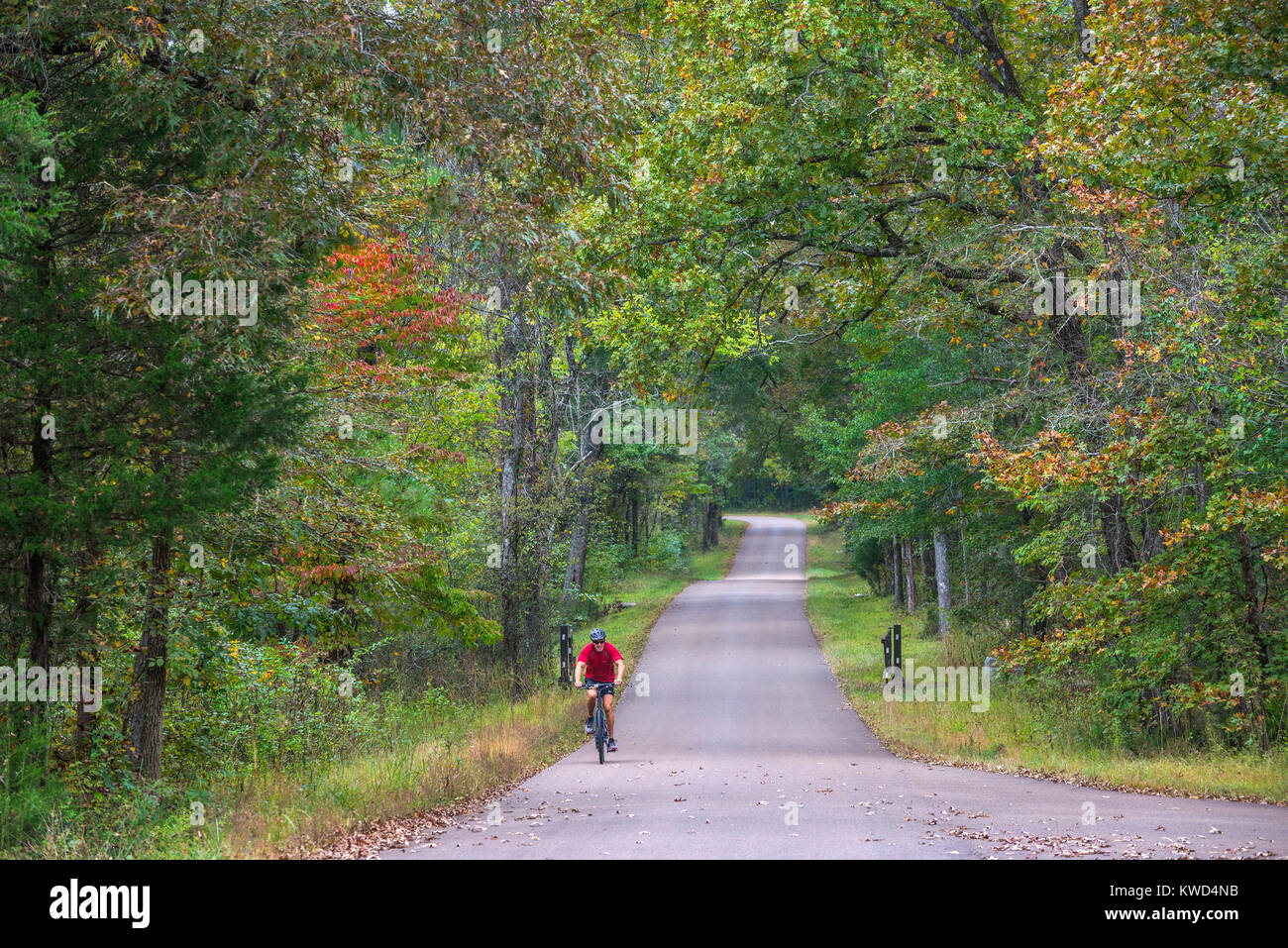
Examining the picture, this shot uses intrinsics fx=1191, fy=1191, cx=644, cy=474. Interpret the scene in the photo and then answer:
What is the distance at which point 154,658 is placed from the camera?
10953 mm

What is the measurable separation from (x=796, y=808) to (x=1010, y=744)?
830cm

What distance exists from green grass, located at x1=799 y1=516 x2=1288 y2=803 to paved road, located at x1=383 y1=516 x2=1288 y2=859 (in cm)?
61

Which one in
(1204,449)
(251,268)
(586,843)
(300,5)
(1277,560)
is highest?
(300,5)

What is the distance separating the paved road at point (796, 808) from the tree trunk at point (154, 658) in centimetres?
308

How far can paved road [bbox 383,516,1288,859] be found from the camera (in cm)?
872

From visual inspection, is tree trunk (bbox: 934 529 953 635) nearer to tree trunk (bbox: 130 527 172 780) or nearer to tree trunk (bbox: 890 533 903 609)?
tree trunk (bbox: 890 533 903 609)

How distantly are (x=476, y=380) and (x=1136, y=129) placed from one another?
605 inches

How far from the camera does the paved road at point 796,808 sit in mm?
8719

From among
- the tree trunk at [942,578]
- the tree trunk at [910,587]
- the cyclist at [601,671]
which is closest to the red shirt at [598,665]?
the cyclist at [601,671]

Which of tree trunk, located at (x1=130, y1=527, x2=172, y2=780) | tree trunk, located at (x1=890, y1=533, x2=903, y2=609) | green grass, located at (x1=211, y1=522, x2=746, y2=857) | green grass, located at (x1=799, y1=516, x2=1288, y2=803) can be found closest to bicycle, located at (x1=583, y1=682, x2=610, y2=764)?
green grass, located at (x1=211, y1=522, x2=746, y2=857)

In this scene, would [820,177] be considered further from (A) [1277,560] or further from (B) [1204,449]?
(A) [1277,560]

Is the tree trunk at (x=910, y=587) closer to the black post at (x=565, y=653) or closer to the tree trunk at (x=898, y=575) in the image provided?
the tree trunk at (x=898, y=575)

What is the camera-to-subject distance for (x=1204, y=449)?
14297mm

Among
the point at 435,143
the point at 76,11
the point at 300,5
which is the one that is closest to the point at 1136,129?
the point at 435,143
